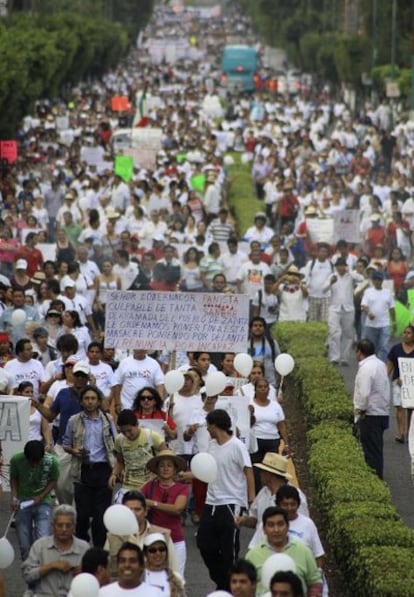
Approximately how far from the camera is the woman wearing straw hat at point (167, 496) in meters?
12.0

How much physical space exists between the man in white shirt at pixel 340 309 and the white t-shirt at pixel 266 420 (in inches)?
308

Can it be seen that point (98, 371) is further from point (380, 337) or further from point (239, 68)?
point (239, 68)

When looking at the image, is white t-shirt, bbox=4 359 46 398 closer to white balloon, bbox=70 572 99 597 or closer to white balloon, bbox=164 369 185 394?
white balloon, bbox=164 369 185 394

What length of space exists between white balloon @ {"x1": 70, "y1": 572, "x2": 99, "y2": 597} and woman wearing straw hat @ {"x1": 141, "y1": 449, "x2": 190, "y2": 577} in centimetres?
215

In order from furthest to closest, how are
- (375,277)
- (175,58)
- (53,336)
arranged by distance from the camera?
(175,58) → (375,277) → (53,336)

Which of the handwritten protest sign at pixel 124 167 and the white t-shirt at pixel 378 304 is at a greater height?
the handwritten protest sign at pixel 124 167

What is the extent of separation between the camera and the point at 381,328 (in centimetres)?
2158

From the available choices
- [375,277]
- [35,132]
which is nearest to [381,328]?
[375,277]

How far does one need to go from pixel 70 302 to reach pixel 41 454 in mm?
7250

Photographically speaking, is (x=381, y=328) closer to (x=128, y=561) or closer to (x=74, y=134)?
(x=128, y=561)

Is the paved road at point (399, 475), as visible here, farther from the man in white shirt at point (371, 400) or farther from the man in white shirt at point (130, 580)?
the man in white shirt at point (130, 580)

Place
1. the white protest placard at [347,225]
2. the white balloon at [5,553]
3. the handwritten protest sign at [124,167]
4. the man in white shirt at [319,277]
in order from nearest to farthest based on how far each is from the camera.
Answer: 1. the white balloon at [5,553]
2. the man in white shirt at [319,277]
3. the white protest placard at [347,225]
4. the handwritten protest sign at [124,167]

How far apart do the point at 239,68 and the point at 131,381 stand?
73863mm

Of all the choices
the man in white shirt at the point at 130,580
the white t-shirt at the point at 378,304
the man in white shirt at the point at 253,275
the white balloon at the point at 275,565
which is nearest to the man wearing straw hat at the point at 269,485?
the white balloon at the point at 275,565
